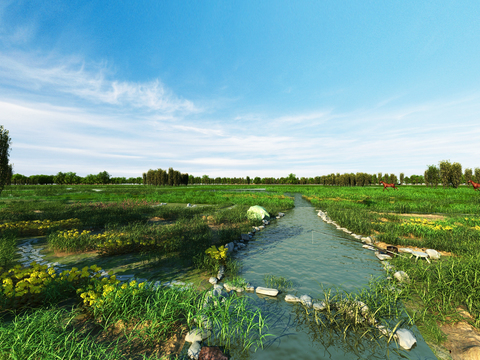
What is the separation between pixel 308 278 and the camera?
6.47 m

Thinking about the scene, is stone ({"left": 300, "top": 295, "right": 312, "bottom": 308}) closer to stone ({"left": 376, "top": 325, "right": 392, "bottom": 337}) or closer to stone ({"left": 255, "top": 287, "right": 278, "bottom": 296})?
stone ({"left": 255, "top": 287, "right": 278, "bottom": 296})

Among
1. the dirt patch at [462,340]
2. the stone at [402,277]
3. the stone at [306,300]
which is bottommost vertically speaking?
the dirt patch at [462,340]

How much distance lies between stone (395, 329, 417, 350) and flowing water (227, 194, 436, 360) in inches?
3.7

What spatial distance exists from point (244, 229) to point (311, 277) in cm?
640

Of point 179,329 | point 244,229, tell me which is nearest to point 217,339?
point 179,329

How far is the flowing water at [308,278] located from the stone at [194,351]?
0.67m

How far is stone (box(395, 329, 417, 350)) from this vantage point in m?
3.64

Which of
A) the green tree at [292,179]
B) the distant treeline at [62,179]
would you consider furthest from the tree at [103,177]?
the green tree at [292,179]

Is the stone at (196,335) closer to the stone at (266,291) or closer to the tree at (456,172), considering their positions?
the stone at (266,291)

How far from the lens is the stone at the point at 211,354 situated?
3.22 metres

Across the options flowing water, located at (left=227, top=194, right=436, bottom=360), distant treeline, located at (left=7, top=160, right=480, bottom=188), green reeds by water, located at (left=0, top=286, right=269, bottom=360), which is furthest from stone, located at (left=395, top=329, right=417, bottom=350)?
distant treeline, located at (left=7, top=160, right=480, bottom=188)

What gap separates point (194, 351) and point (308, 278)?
4.31 m

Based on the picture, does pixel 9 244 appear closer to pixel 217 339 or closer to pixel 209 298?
pixel 209 298

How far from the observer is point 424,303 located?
4781 millimetres
